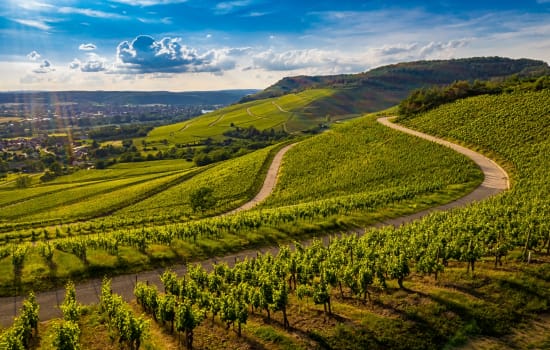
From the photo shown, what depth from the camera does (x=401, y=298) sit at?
30.0 metres

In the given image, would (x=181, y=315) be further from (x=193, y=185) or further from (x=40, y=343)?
(x=193, y=185)

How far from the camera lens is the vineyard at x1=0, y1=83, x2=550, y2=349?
2605 cm

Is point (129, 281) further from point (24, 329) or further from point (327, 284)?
point (327, 284)

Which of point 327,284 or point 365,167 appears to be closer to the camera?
point 327,284

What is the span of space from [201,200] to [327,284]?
4506 cm

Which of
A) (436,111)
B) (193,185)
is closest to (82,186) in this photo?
(193,185)

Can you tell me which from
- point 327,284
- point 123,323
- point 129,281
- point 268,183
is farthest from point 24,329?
point 268,183

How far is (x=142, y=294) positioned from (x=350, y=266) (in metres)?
18.2

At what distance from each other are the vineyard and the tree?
1775 cm

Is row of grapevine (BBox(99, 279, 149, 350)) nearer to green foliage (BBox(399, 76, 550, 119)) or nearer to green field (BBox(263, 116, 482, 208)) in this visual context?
green field (BBox(263, 116, 482, 208))

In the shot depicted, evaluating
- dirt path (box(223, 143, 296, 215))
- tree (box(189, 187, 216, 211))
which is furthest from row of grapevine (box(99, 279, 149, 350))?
dirt path (box(223, 143, 296, 215))

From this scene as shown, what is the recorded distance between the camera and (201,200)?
232 ft

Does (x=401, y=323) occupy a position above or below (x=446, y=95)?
below

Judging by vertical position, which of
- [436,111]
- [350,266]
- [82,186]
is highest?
[436,111]
